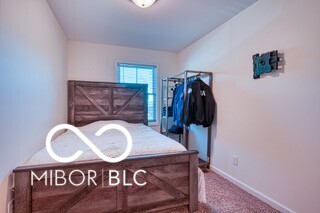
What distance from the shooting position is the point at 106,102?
11.4 feet

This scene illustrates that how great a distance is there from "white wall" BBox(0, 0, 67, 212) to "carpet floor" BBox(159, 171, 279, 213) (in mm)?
1475

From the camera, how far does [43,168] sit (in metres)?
1.37

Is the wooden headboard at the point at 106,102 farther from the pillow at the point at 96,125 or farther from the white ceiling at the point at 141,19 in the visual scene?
the white ceiling at the point at 141,19

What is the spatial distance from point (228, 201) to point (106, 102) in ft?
8.73

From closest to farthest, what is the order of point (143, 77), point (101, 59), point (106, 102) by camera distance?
point (106, 102) < point (101, 59) < point (143, 77)

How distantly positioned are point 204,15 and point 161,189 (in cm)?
231

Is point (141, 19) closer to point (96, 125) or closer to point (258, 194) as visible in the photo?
point (96, 125)

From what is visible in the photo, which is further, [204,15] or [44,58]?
[204,15]

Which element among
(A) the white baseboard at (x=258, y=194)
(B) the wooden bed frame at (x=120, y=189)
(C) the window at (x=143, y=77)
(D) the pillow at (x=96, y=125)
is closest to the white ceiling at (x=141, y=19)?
(C) the window at (x=143, y=77)

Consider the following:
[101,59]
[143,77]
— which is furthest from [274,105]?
[101,59]

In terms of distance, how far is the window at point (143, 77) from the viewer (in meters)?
3.79

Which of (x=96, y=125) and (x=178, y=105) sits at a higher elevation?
(x=178, y=105)

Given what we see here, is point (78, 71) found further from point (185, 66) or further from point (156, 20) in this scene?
point (185, 66)

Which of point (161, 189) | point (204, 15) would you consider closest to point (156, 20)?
point (204, 15)
